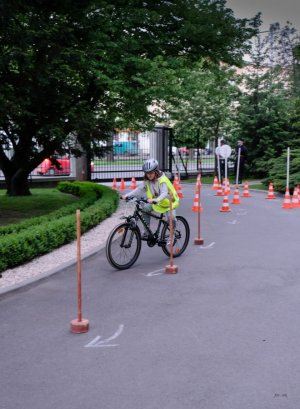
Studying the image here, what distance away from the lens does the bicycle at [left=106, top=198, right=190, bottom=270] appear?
9008 millimetres

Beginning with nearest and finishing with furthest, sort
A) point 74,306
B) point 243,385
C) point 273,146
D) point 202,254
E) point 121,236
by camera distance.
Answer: point 243,385
point 74,306
point 121,236
point 202,254
point 273,146

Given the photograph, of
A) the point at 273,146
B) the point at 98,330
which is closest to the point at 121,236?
the point at 98,330

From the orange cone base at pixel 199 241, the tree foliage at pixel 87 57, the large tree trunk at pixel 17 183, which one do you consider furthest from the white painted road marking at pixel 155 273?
the large tree trunk at pixel 17 183

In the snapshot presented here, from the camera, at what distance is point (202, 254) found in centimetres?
1056

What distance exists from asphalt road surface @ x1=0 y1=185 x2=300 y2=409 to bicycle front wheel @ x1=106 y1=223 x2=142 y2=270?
0.17 meters

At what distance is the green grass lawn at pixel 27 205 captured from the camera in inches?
593

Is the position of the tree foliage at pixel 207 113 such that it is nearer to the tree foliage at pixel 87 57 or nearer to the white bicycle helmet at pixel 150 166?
the tree foliage at pixel 87 57

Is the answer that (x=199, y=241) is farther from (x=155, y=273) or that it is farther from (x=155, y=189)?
(x=155, y=273)

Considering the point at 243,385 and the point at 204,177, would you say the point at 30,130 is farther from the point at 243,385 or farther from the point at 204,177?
the point at 204,177

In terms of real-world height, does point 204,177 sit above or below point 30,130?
below

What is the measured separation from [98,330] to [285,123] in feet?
84.9

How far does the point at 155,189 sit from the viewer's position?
9.88 m

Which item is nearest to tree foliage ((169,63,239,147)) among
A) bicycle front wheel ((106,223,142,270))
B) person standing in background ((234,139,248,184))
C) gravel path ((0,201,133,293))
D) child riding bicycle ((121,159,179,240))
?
person standing in background ((234,139,248,184))

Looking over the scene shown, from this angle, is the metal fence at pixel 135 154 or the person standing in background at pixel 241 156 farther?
the metal fence at pixel 135 154
